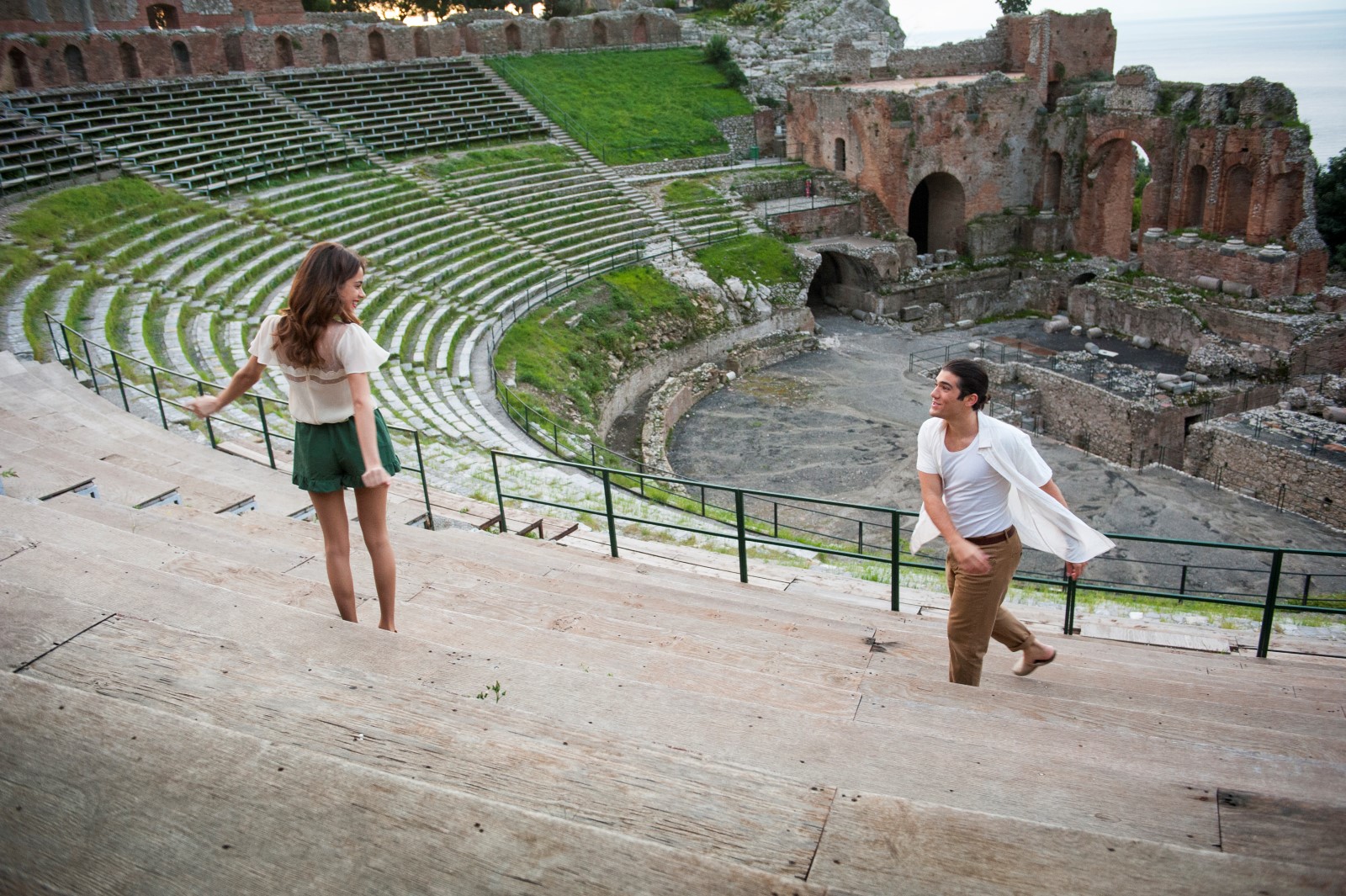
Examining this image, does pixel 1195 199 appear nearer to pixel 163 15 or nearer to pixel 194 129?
→ pixel 194 129

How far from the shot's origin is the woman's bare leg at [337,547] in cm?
384

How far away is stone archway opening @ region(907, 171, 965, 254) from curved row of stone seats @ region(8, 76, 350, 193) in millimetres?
16578

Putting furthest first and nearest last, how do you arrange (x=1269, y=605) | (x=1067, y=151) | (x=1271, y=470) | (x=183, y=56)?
(x=1067, y=151), (x=183, y=56), (x=1271, y=470), (x=1269, y=605)

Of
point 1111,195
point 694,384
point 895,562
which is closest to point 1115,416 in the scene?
point 694,384

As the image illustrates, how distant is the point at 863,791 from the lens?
233 centimetres

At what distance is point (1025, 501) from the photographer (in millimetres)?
4156

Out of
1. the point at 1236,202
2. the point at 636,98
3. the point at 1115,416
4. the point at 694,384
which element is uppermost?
the point at 636,98

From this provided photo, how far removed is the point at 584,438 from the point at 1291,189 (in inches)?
727

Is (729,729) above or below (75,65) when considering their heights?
below

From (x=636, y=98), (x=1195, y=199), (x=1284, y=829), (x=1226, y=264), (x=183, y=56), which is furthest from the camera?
(x=636, y=98)

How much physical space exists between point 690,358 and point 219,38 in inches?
628

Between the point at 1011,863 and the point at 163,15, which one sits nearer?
the point at 1011,863

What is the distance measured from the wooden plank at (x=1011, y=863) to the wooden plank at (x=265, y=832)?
19 centimetres

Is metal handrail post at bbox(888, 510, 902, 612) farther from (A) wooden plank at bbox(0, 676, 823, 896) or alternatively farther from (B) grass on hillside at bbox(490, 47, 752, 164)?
(B) grass on hillside at bbox(490, 47, 752, 164)
